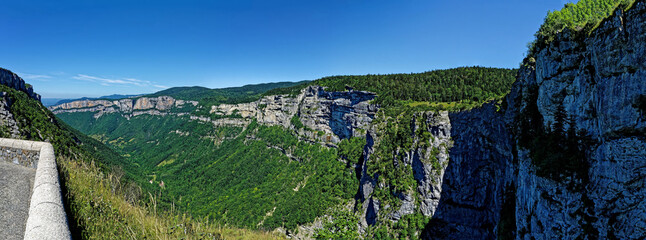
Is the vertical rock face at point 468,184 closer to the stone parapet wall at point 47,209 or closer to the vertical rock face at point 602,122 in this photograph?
the vertical rock face at point 602,122

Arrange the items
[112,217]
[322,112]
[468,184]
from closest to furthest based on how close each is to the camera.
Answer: [112,217] → [468,184] → [322,112]

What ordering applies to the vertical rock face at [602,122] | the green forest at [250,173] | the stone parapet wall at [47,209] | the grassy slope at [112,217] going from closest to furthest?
the stone parapet wall at [47,209], the grassy slope at [112,217], the vertical rock face at [602,122], the green forest at [250,173]

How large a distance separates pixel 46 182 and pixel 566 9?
25553mm

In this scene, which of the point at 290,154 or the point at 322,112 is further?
the point at 290,154

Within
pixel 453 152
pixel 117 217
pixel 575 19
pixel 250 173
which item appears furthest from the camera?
pixel 250 173

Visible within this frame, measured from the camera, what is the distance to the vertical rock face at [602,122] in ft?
33.7

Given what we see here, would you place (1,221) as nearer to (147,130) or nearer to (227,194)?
(227,194)

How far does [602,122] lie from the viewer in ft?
37.8

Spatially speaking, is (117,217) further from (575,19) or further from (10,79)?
(10,79)

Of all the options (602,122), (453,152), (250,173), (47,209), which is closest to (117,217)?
(47,209)

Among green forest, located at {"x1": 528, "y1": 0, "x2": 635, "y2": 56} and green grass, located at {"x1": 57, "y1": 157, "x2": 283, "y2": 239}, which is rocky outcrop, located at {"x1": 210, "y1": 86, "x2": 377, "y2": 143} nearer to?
green forest, located at {"x1": 528, "y1": 0, "x2": 635, "y2": 56}

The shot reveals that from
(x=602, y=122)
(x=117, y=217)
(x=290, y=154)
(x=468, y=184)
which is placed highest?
(x=602, y=122)

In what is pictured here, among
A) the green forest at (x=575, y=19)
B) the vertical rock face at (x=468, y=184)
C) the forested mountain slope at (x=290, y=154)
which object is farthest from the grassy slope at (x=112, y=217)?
the vertical rock face at (x=468, y=184)

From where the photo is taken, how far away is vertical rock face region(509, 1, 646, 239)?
10.3m
